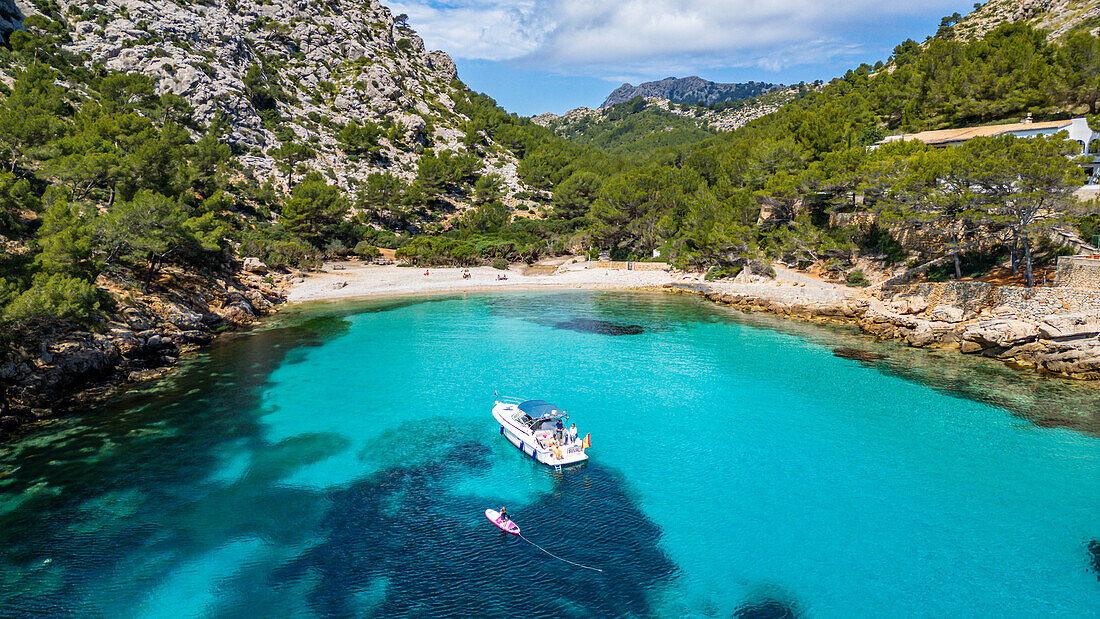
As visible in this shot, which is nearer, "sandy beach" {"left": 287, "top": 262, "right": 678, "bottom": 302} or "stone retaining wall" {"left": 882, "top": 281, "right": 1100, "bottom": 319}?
"stone retaining wall" {"left": 882, "top": 281, "right": 1100, "bottom": 319}

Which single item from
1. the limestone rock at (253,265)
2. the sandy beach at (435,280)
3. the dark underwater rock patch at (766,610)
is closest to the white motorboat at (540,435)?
the dark underwater rock patch at (766,610)

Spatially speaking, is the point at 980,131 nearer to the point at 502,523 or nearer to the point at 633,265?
the point at 633,265

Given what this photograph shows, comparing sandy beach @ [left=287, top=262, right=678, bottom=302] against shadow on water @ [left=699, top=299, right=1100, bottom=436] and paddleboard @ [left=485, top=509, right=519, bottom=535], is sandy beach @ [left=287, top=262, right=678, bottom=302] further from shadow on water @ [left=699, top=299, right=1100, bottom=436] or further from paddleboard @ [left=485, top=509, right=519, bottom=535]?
paddleboard @ [left=485, top=509, right=519, bottom=535]

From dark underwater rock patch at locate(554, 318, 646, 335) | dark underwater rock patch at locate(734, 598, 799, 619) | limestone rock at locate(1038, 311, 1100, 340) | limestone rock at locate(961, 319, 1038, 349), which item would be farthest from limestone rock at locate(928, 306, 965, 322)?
dark underwater rock patch at locate(734, 598, 799, 619)

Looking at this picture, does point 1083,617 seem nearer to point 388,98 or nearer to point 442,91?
point 388,98

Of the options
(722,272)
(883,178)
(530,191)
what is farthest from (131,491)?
(530,191)

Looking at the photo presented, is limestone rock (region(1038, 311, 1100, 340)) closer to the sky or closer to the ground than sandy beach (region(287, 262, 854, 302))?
closer to the ground
